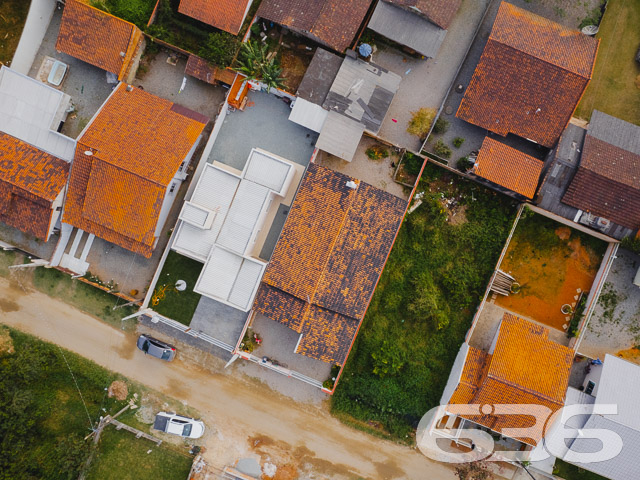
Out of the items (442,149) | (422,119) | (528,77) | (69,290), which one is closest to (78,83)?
(69,290)

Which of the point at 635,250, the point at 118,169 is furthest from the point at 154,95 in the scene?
the point at 635,250

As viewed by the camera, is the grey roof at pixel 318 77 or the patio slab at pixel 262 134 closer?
the grey roof at pixel 318 77

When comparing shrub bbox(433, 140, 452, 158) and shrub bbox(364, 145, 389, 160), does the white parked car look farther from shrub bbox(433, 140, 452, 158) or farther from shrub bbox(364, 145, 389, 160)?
shrub bbox(433, 140, 452, 158)

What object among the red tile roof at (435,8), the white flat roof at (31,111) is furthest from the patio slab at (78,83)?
the red tile roof at (435,8)

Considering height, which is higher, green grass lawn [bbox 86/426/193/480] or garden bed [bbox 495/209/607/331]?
garden bed [bbox 495/209/607/331]

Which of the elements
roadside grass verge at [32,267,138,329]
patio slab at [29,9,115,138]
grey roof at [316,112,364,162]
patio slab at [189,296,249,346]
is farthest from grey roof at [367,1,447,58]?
roadside grass verge at [32,267,138,329]

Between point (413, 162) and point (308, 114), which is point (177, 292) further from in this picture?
point (413, 162)

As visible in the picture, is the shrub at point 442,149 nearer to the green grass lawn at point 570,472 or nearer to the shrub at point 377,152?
the shrub at point 377,152
